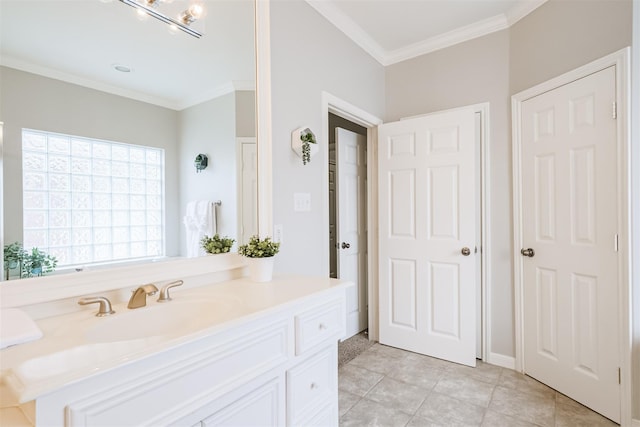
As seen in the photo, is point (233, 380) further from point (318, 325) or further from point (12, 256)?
point (12, 256)

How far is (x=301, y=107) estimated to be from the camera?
2.08m

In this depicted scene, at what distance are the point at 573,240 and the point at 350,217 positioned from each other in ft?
5.70

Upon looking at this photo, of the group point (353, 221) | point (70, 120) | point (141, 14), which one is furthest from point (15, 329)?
point (353, 221)

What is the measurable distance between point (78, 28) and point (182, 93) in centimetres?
41

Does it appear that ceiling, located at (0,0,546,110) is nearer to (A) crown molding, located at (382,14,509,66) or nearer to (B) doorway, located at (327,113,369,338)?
(A) crown molding, located at (382,14,509,66)

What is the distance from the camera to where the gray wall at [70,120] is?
1.00 m

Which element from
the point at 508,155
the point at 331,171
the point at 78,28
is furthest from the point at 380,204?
the point at 78,28

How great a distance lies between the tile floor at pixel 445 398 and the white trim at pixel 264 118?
1.26 meters

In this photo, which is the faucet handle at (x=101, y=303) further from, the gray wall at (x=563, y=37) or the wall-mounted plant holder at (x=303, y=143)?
the gray wall at (x=563, y=37)

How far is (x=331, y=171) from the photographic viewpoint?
3.30 metres

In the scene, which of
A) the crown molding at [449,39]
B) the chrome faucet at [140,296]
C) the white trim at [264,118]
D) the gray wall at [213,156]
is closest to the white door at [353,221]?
the crown molding at [449,39]

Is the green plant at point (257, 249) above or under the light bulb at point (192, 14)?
under

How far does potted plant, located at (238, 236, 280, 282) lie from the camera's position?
5.06 feet

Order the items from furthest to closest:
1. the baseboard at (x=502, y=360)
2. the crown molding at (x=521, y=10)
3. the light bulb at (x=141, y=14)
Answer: the baseboard at (x=502, y=360) → the crown molding at (x=521, y=10) → the light bulb at (x=141, y=14)
